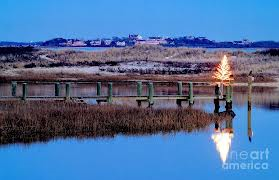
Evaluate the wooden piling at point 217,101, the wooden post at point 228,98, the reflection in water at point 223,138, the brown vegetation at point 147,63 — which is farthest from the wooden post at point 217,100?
the brown vegetation at point 147,63

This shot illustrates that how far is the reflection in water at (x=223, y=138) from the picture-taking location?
84.9 feet

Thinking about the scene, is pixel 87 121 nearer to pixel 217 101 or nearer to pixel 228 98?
pixel 217 101

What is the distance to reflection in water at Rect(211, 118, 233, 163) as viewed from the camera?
2588 centimetres

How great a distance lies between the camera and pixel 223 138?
97.0ft

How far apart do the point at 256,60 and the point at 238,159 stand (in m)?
75.3

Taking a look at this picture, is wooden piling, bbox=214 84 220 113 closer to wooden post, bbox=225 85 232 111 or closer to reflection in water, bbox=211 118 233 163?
wooden post, bbox=225 85 232 111

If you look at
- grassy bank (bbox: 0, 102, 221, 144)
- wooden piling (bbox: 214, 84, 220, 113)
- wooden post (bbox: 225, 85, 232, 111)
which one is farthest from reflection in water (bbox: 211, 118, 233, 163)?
wooden post (bbox: 225, 85, 232, 111)

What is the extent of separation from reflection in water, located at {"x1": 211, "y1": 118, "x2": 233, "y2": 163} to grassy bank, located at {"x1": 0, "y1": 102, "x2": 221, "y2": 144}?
71 centimetres

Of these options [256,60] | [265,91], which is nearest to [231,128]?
[265,91]

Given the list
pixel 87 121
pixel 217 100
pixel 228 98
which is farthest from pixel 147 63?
pixel 87 121

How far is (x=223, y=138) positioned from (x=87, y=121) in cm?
537

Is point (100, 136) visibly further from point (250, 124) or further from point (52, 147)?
point (250, 124)

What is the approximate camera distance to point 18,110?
3125cm

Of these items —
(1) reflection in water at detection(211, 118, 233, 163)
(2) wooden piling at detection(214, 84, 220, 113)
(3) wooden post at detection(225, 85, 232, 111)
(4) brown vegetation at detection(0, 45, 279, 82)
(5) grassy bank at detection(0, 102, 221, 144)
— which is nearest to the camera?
(1) reflection in water at detection(211, 118, 233, 163)
